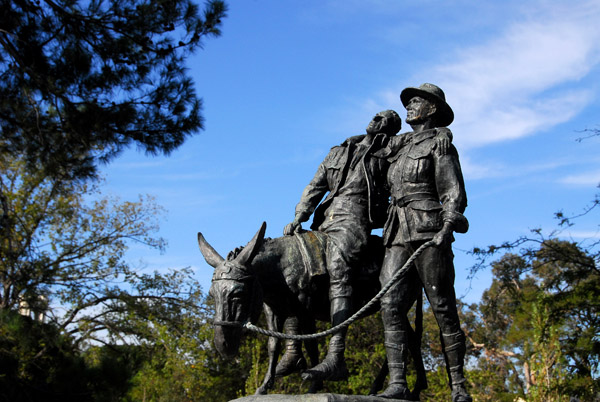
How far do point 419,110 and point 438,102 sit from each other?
0.54 ft

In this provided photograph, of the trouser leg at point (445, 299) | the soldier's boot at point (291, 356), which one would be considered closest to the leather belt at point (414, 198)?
the trouser leg at point (445, 299)

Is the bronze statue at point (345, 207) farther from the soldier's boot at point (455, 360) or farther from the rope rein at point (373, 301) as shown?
the soldier's boot at point (455, 360)

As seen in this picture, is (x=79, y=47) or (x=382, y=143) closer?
(x=382, y=143)

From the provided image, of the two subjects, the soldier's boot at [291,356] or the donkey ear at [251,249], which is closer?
the donkey ear at [251,249]

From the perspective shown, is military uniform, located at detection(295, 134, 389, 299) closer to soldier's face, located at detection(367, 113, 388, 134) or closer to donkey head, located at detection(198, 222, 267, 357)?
soldier's face, located at detection(367, 113, 388, 134)

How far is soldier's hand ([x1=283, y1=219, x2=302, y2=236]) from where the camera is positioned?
5.64 meters

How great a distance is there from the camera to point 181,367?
57.4ft

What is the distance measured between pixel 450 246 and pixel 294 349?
146 cm

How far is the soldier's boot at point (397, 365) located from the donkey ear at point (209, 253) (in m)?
1.37

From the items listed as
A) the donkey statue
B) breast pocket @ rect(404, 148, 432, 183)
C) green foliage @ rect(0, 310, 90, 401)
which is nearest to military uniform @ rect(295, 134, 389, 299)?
the donkey statue

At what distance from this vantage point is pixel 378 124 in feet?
19.6

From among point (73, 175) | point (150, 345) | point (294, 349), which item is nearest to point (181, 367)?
point (150, 345)

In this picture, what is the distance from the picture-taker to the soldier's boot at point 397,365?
5008 millimetres

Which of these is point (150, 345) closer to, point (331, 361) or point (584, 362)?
point (584, 362)
